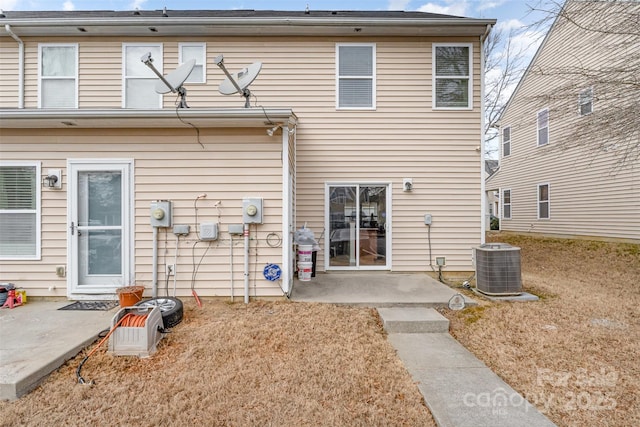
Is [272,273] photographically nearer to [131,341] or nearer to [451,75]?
[131,341]

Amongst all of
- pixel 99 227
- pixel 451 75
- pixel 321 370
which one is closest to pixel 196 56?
pixel 99 227

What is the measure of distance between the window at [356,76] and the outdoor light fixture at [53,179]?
505cm

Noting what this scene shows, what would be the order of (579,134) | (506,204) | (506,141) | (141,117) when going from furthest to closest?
(506,204), (506,141), (579,134), (141,117)

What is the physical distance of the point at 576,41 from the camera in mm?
10062

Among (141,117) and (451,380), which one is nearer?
(451,380)

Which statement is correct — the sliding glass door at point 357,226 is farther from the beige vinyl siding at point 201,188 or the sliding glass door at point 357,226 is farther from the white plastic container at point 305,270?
the beige vinyl siding at point 201,188

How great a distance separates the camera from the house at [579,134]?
14.7ft

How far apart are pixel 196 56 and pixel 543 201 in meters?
13.0

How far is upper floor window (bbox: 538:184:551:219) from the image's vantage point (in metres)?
11.6

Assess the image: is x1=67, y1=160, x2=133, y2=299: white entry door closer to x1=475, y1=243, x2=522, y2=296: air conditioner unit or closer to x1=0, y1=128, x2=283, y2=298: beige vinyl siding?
x1=0, y1=128, x2=283, y2=298: beige vinyl siding

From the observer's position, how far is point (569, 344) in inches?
131

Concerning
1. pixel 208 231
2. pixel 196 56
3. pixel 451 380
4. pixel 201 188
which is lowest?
pixel 451 380

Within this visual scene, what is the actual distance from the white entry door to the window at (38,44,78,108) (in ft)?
10.2

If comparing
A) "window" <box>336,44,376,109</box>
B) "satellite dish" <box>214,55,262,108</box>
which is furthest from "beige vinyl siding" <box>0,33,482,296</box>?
"satellite dish" <box>214,55,262,108</box>
